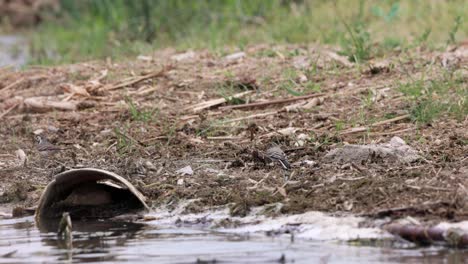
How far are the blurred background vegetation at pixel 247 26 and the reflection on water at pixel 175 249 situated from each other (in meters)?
3.12

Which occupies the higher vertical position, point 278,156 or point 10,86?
point 10,86

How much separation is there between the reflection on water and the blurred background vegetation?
312 cm

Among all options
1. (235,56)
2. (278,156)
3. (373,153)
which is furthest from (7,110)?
(373,153)

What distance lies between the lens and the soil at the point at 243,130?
15.4 ft

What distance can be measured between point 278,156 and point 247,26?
16.1ft

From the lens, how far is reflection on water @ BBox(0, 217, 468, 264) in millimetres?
3852

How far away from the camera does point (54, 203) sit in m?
4.91

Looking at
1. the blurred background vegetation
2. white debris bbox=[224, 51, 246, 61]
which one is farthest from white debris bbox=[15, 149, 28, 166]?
the blurred background vegetation

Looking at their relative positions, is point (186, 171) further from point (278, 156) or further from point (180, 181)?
point (278, 156)

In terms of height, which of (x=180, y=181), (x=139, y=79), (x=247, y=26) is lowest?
(x=180, y=181)

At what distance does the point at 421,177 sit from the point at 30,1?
9.97 metres

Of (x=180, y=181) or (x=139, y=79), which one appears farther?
(x=139, y=79)

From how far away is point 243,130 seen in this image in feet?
19.6

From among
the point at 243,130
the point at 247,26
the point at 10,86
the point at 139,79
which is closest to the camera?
the point at 243,130
